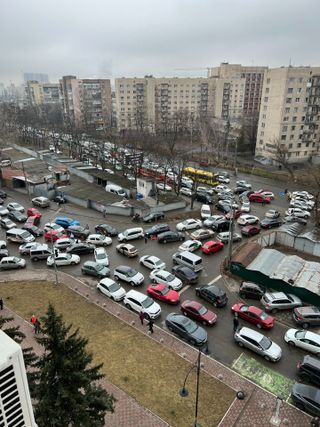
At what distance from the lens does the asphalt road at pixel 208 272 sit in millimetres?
18594

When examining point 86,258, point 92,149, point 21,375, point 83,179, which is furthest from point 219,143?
point 21,375

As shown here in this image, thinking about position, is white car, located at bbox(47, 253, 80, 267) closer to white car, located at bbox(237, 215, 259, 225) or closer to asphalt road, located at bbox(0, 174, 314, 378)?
asphalt road, located at bbox(0, 174, 314, 378)

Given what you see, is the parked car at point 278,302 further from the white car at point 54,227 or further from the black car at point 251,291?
the white car at point 54,227

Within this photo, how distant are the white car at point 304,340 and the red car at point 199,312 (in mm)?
4599

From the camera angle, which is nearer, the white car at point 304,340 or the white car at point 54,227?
the white car at point 304,340

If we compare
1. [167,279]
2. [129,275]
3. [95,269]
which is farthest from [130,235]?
[167,279]

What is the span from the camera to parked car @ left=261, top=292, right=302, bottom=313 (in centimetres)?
2238

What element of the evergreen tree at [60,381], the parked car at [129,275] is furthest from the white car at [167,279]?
the evergreen tree at [60,381]

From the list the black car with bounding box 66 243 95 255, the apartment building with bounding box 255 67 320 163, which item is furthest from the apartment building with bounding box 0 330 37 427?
the apartment building with bounding box 255 67 320 163

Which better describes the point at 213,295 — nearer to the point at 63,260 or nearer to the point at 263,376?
the point at 263,376

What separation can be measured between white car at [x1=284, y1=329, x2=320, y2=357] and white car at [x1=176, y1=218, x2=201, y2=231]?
1805 centimetres

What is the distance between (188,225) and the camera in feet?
119

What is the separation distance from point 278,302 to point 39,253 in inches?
813

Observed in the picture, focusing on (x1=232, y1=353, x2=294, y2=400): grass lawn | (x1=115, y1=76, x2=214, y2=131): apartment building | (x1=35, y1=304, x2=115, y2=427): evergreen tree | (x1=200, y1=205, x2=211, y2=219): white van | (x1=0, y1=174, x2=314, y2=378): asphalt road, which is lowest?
(x1=0, y1=174, x2=314, y2=378): asphalt road
